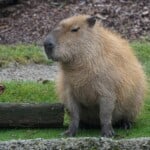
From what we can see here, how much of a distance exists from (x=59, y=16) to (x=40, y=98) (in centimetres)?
658

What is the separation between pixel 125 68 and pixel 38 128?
1151 mm

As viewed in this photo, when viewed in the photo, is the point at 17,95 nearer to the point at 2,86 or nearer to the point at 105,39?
the point at 2,86

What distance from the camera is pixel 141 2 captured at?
51.5 feet

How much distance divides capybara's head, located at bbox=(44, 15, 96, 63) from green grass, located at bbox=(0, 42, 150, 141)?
2.95 feet

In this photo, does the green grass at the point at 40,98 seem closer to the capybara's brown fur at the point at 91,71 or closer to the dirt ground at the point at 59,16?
the capybara's brown fur at the point at 91,71

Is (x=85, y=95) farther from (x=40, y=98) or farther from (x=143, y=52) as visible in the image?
(x=143, y=52)

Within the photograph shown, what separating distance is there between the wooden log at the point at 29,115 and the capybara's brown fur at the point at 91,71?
0.16 m

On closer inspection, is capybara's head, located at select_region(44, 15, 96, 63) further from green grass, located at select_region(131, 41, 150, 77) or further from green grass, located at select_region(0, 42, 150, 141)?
green grass, located at select_region(131, 41, 150, 77)

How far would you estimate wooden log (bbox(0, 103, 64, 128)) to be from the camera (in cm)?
764

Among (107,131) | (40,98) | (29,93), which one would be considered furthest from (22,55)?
(107,131)

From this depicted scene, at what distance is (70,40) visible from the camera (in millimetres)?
7289

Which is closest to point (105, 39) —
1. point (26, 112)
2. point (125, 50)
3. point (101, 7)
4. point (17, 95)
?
point (125, 50)

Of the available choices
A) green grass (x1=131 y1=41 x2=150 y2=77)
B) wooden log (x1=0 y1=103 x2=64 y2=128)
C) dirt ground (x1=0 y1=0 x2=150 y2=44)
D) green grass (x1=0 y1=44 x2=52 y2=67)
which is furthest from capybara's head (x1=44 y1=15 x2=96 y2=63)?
dirt ground (x1=0 y1=0 x2=150 y2=44)

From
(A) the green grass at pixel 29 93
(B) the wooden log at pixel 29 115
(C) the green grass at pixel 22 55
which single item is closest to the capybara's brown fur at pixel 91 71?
(B) the wooden log at pixel 29 115
